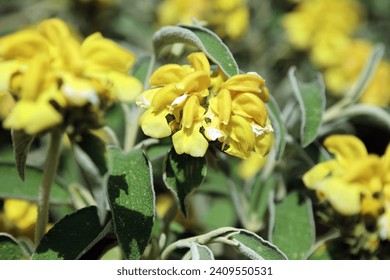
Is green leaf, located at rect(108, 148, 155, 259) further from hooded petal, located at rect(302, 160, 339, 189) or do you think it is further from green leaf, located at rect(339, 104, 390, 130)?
green leaf, located at rect(339, 104, 390, 130)

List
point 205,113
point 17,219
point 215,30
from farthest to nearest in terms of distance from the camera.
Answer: point 215,30 → point 17,219 → point 205,113

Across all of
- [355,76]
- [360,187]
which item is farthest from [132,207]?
[355,76]

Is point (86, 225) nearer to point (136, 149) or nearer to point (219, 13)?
point (136, 149)

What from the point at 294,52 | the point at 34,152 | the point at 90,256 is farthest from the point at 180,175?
the point at 294,52

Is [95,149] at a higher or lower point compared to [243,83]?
lower

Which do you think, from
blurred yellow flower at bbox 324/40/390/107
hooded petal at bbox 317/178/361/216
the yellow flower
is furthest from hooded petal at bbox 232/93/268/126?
the yellow flower

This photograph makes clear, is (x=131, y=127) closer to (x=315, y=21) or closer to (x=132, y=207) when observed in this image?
(x=132, y=207)

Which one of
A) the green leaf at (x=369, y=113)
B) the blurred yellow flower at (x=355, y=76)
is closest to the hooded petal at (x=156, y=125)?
the green leaf at (x=369, y=113)
